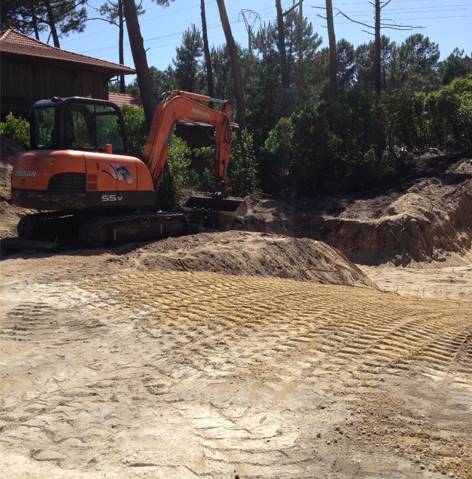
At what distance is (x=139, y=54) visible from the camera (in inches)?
714

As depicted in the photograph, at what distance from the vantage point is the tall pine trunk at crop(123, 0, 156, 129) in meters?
17.9

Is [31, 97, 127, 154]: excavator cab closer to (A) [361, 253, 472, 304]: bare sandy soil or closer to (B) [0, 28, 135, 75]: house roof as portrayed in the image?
(A) [361, 253, 472, 304]: bare sandy soil

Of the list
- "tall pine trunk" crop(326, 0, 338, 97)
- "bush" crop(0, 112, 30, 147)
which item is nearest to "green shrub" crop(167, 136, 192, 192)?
"bush" crop(0, 112, 30, 147)

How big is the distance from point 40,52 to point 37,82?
1115 millimetres

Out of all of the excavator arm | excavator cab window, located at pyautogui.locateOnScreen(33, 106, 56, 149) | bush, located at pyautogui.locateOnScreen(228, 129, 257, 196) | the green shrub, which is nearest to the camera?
excavator cab window, located at pyautogui.locateOnScreen(33, 106, 56, 149)

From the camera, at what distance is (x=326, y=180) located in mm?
21438

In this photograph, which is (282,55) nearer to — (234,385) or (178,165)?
(178,165)

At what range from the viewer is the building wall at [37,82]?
926 inches

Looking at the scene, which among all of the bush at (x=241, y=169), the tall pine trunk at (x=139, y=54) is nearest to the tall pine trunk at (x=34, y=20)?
the tall pine trunk at (x=139, y=54)

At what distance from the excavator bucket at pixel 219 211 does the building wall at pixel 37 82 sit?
36.1 feet

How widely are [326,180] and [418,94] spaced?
435cm

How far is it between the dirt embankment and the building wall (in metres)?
10.3

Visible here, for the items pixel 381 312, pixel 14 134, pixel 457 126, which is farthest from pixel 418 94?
pixel 381 312

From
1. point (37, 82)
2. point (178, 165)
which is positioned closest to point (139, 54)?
point (178, 165)
